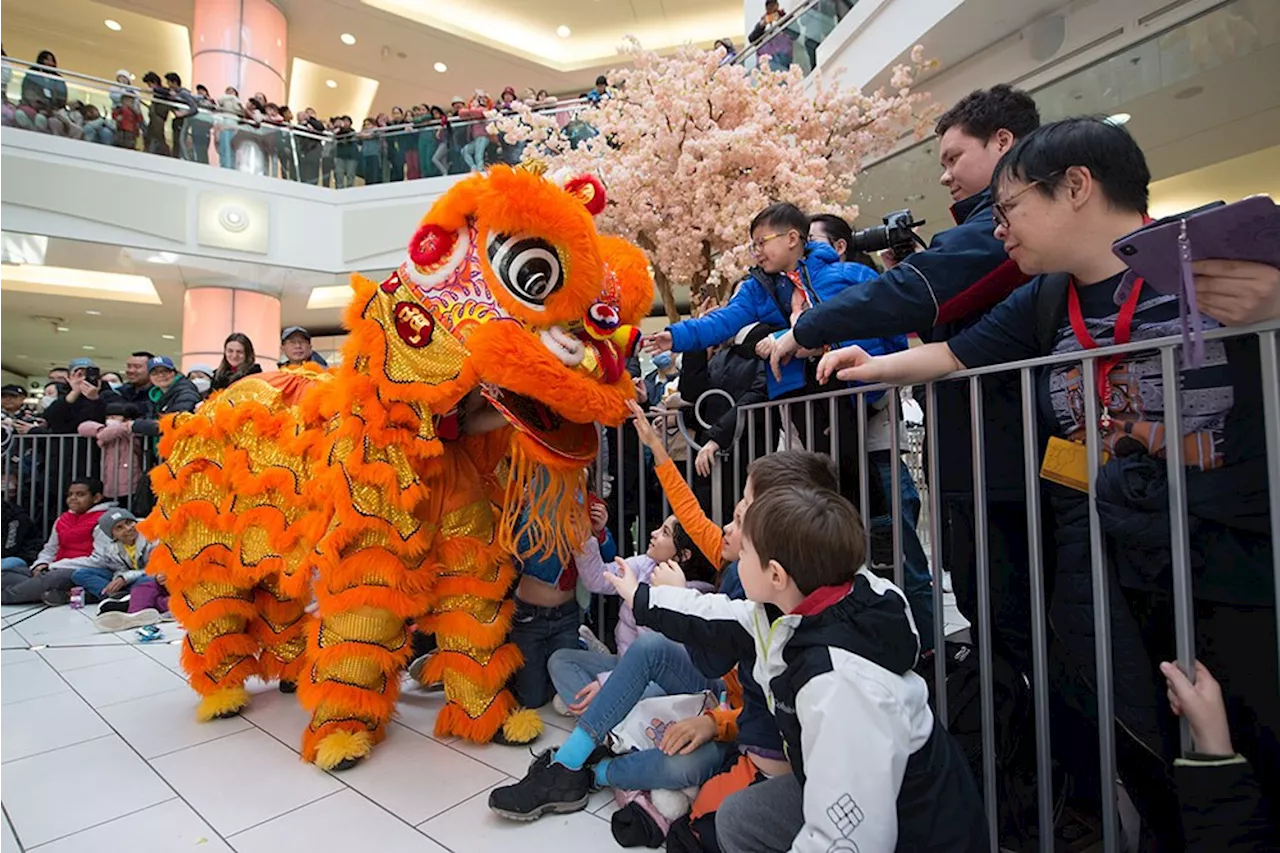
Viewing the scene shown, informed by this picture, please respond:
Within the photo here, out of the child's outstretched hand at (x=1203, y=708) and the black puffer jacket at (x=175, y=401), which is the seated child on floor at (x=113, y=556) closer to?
the black puffer jacket at (x=175, y=401)

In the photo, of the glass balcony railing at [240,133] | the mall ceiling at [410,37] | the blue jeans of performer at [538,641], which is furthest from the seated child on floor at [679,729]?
the mall ceiling at [410,37]

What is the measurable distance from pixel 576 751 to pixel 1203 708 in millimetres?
1423

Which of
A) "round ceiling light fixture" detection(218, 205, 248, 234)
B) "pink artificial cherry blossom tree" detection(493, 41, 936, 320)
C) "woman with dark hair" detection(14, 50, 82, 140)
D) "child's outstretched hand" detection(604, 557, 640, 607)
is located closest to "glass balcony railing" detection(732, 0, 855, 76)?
"pink artificial cherry blossom tree" detection(493, 41, 936, 320)

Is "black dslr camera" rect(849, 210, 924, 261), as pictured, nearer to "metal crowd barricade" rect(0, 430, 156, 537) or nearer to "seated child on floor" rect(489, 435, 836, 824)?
"seated child on floor" rect(489, 435, 836, 824)

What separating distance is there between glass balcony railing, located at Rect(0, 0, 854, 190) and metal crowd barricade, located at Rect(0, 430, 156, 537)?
455cm

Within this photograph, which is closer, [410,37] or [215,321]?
[215,321]

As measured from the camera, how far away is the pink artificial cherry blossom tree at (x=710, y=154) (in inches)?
140

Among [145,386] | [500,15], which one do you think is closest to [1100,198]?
[145,386]

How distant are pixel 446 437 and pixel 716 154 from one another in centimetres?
220

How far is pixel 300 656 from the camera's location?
2643 mm

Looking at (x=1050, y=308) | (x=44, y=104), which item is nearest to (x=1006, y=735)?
(x=1050, y=308)

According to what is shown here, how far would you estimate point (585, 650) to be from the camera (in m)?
2.54

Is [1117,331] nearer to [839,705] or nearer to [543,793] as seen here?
[839,705]

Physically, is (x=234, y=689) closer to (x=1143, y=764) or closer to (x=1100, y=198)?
(x=1143, y=764)
